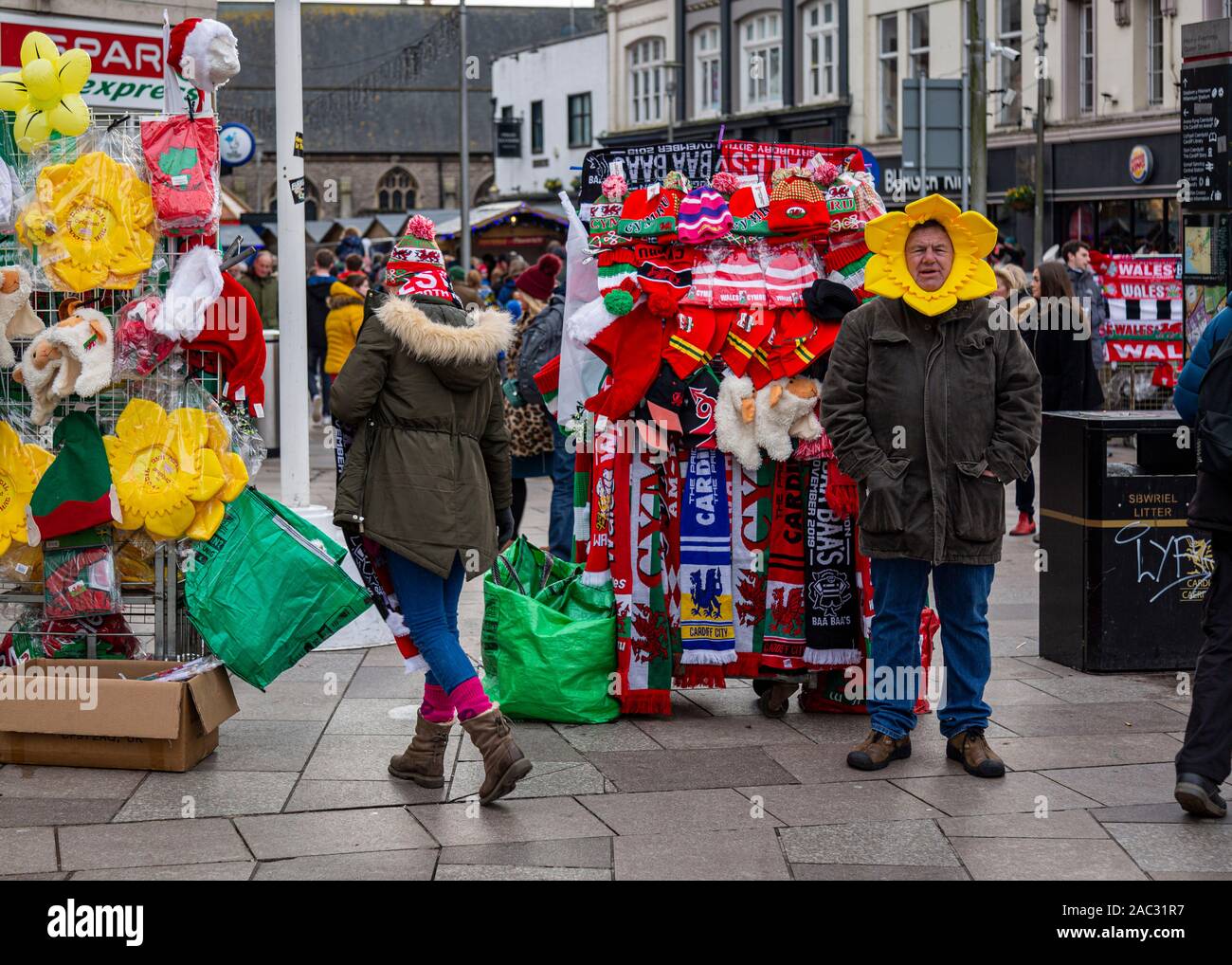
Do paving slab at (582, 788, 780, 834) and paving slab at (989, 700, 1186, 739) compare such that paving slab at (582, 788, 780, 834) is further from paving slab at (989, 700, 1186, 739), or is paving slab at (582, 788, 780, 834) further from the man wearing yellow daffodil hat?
paving slab at (989, 700, 1186, 739)

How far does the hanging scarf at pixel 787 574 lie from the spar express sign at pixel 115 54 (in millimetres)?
8243

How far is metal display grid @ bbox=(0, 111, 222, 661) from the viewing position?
20.5 ft

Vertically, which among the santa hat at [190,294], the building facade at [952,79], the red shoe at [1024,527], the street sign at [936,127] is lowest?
the red shoe at [1024,527]

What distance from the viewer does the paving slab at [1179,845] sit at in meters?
4.99

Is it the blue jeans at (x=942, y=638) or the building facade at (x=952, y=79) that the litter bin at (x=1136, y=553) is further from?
the building facade at (x=952, y=79)

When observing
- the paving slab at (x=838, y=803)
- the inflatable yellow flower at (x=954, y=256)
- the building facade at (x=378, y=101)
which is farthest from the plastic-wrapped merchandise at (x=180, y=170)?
the building facade at (x=378, y=101)

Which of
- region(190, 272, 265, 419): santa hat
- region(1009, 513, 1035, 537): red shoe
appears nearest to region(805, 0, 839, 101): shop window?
region(1009, 513, 1035, 537): red shoe

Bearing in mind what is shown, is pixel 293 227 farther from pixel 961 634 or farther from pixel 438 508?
pixel 961 634

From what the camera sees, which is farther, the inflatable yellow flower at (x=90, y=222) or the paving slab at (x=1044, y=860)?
the inflatable yellow flower at (x=90, y=222)

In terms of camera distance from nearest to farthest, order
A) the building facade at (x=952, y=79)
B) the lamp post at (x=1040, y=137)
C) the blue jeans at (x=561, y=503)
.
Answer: the blue jeans at (x=561, y=503) < the building facade at (x=952, y=79) < the lamp post at (x=1040, y=137)

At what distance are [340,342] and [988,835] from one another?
40.4 feet

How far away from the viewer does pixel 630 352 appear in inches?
267

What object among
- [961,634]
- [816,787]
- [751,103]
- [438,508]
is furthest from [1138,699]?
[751,103]
